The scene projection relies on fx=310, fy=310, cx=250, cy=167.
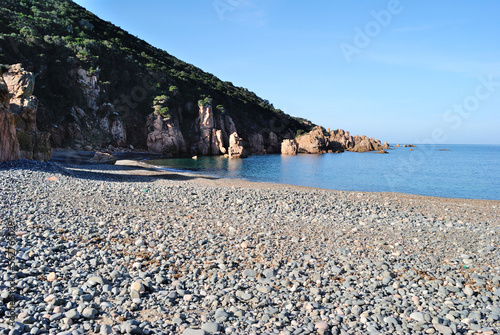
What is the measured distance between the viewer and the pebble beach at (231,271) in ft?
16.0

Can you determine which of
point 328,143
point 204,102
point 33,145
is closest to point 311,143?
point 328,143

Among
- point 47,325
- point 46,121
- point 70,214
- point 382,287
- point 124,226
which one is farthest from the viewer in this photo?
point 46,121

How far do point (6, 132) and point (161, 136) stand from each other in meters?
47.5

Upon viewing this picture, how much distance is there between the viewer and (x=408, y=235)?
10.6 meters

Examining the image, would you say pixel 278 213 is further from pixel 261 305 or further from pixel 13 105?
pixel 13 105

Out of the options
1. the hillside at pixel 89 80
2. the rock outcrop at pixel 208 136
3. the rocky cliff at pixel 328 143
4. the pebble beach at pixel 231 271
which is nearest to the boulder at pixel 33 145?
the pebble beach at pixel 231 271

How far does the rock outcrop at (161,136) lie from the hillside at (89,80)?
1.24 m

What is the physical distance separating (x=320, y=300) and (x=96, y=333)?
3.76 meters

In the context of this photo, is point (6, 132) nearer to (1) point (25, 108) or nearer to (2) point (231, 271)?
(1) point (25, 108)

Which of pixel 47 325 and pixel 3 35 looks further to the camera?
pixel 3 35

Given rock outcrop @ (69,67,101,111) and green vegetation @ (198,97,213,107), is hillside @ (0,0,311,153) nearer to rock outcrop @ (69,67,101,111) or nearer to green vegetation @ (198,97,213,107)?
rock outcrop @ (69,67,101,111)

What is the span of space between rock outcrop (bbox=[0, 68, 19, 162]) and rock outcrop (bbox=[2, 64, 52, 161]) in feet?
14.4

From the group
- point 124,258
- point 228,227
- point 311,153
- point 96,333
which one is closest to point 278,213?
point 228,227

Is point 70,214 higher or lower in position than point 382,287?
higher
